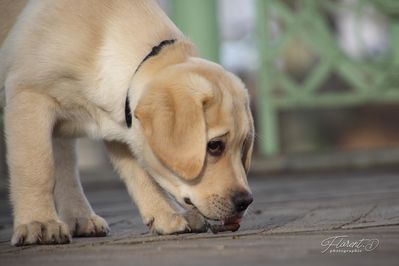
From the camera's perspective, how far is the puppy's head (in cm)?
462

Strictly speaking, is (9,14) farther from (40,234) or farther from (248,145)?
(248,145)

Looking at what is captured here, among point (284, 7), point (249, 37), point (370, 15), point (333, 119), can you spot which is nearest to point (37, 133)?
point (284, 7)

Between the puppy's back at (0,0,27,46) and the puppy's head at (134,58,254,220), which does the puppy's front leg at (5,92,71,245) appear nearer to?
the puppy's head at (134,58,254,220)

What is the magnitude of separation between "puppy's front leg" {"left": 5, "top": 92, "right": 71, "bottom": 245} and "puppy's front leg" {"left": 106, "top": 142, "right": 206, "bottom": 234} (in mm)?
463

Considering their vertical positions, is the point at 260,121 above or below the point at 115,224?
below

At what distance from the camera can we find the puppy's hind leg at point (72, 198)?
17.2ft

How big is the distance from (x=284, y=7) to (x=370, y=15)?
101cm

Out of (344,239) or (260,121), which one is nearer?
(344,239)

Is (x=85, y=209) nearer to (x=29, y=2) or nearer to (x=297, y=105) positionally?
(x=29, y=2)

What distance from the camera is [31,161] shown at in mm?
4961

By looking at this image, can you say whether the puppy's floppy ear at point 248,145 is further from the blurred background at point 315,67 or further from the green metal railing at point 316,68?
the green metal railing at point 316,68

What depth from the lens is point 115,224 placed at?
18.5ft

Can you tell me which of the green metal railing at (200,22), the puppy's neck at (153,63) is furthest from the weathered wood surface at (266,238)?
the green metal railing at (200,22)

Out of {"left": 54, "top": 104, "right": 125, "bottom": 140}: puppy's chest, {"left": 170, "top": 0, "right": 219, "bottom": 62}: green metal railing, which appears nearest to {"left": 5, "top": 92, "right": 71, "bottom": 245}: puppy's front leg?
{"left": 54, "top": 104, "right": 125, "bottom": 140}: puppy's chest
